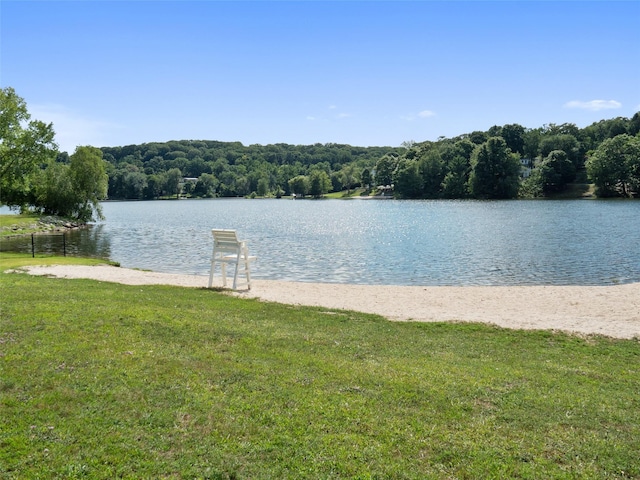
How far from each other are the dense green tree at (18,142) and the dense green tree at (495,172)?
104573 mm

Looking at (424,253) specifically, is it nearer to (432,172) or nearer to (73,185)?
(73,185)

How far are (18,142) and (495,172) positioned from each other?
110m

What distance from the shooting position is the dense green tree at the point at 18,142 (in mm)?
42969

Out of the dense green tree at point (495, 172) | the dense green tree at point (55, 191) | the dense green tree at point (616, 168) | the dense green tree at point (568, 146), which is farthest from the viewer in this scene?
the dense green tree at point (568, 146)

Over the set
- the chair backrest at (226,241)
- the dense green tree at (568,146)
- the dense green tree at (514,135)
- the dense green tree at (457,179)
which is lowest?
the chair backrest at (226,241)

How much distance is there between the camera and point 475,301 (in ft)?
59.1

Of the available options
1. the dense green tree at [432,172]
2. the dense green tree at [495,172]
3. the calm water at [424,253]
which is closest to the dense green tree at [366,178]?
the dense green tree at [432,172]

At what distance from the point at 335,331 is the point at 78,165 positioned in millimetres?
66573

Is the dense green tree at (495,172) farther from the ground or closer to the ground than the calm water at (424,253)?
farther from the ground

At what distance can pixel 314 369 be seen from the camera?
7.73m

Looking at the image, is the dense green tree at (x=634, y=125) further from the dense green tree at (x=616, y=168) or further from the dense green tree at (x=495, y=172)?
the dense green tree at (x=495, y=172)

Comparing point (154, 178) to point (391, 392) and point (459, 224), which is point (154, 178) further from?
point (391, 392)

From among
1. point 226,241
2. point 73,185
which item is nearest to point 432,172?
point 73,185

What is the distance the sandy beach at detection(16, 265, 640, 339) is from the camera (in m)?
13.5
